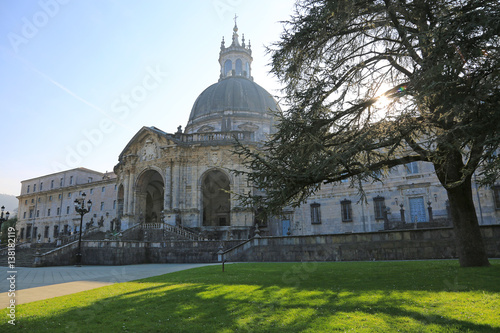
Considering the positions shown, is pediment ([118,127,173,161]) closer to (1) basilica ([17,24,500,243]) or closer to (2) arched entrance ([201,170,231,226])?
(1) basilica ([17,24,500,243])

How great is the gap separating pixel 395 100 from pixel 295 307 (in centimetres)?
629

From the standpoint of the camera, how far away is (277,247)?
1962 centimetres

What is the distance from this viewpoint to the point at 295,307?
630 cm

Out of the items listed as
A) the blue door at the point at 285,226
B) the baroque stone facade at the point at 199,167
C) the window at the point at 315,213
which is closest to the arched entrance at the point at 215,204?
the baroque stone facade at the point at 199,167

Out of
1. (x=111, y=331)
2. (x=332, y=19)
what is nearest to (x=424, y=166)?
(x=332, y=19)

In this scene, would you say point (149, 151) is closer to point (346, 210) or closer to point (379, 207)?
point (346, 210)

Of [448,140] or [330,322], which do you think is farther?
[448,140]

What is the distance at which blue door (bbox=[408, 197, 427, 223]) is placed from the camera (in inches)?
1120

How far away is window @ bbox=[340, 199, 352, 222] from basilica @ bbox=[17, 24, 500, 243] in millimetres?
93

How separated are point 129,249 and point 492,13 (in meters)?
24.5

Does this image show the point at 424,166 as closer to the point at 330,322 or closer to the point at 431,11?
the point at 431,11

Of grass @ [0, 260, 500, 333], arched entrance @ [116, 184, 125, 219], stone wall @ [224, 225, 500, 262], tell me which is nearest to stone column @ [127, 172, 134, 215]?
arched entrance @ [116, 184, 125, 219]

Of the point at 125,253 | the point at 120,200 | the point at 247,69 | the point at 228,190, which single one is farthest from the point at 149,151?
the point at 247,69

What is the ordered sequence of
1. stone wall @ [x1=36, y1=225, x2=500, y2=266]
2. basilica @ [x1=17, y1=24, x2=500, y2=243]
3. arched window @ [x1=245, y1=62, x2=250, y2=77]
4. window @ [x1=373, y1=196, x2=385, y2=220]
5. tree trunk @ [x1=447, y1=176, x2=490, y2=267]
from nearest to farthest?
tree trunk @ [x1=447, y1=176, x2=490, y2=267], stone wall @ [x1=36, y1=225, x2=500, y2=266], basilica @ [x1=17, y1=24, x2=500, y2=243], window @ [x1=373, y1=196, x2=385, y2=220], arched window @ [x1=245, y1=62, x2=250, y2=77]
